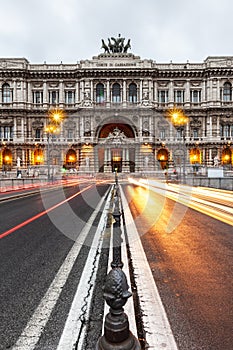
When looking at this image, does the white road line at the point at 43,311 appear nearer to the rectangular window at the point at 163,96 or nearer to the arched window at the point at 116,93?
the arched window at the point at 116,93

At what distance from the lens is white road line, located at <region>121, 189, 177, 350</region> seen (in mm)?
2346

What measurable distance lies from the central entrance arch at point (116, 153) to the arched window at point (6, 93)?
68.6ft

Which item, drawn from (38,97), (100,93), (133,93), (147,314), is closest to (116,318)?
(147,314)

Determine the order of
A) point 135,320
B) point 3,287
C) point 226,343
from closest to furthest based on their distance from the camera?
point 226,343
point 135,320
point 3,287

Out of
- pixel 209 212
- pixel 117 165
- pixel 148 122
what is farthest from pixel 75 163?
pixel 209 212

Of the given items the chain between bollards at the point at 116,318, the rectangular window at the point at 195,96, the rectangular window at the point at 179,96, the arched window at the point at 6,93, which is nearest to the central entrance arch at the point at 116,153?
the rectangular window at the point at 179,96

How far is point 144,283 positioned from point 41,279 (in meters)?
1.43

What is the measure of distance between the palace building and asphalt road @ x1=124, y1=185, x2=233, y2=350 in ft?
151

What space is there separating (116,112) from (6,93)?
2305 centimetres

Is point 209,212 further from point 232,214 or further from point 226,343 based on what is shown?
point 226,343

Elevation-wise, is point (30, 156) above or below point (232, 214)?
above

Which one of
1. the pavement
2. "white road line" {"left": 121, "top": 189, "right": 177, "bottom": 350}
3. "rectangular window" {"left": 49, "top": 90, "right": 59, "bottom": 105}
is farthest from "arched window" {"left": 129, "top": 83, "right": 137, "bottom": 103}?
the pavement

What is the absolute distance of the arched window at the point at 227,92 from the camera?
55.6 m

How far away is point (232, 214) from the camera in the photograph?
883cm
